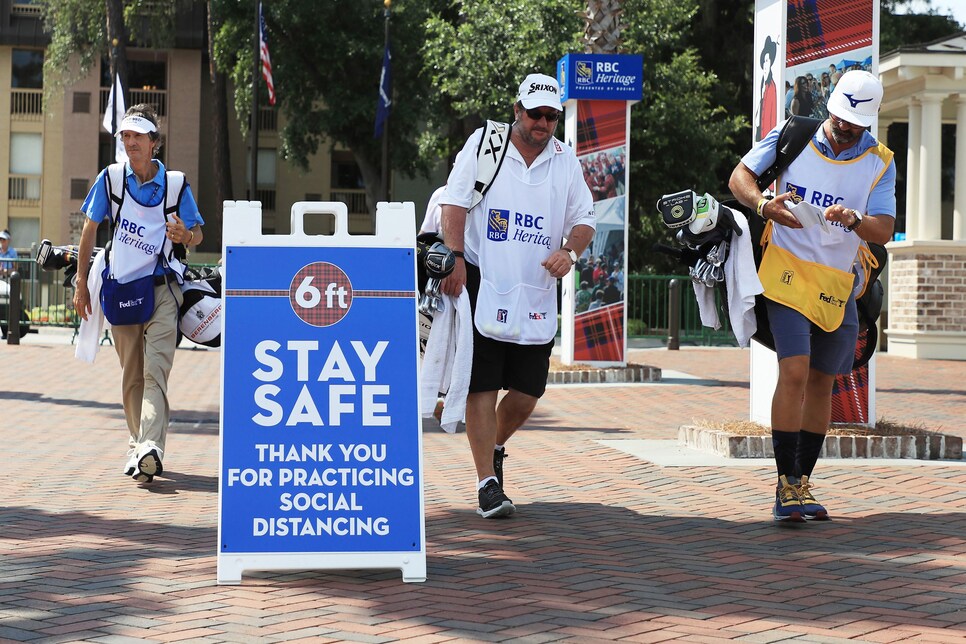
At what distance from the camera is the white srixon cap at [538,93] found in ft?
21.0

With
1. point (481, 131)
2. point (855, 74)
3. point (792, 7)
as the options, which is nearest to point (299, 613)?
point (481, 131)

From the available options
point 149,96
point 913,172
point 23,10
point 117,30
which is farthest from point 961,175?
point 23,10

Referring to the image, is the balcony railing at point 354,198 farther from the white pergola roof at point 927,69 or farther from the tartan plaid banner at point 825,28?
the tartan plaid banner at point 825,28

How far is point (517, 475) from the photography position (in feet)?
27.1

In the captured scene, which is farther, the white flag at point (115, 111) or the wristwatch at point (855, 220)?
the white flag at point (115, 111)

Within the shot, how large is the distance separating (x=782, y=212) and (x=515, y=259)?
127 cm

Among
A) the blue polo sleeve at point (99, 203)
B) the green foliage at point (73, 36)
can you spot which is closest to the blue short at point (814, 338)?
the blue polo sleeve at point (99, 203)

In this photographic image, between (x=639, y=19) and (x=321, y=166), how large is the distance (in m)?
25.1

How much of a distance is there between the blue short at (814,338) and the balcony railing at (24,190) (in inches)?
1857

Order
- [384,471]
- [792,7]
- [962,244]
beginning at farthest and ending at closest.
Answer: [962,244], [792,7], [384,471]

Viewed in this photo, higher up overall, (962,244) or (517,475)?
(962,244)

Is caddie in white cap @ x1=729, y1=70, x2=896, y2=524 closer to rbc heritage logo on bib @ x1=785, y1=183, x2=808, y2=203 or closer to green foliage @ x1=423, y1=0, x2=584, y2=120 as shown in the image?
rbc heritage logo on bib @ x1=785, y1=183, x2=808, y2=203

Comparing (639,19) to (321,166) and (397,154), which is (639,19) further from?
(321,166)

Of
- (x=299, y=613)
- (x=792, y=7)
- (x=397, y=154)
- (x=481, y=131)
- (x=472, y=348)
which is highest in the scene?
(x=397, y=154)
